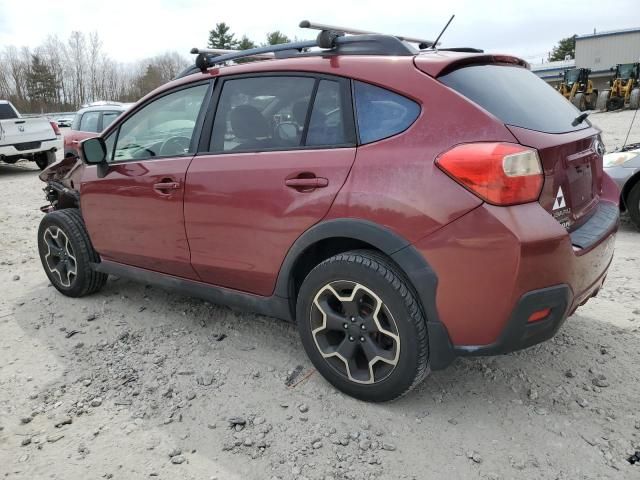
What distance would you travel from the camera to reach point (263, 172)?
2783 mm

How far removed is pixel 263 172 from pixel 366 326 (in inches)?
37.6

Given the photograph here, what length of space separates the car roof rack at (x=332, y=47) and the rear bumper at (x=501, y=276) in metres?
0.98

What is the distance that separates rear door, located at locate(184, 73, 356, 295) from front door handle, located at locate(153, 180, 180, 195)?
0.14 m

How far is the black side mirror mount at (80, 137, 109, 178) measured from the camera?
3715mm

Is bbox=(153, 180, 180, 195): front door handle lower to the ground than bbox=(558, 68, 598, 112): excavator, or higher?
lower

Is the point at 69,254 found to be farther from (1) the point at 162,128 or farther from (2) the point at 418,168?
(2) the point at 418,168

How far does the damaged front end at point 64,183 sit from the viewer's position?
4297 mm

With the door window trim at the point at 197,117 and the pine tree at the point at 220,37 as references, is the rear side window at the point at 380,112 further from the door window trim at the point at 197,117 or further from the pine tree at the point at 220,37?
the pine tree at the point at 220,37

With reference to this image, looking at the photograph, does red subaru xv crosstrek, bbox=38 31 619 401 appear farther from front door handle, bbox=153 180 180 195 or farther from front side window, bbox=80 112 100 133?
front side window, bbox=80 112 100 133

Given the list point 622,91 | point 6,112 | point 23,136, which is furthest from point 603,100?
point 6,112

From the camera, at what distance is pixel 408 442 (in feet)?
7.92

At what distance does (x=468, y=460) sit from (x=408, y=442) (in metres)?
0.27

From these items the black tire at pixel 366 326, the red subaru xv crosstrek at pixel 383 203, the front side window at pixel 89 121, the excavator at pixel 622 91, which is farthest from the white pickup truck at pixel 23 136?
the excavator at pixel 622 91

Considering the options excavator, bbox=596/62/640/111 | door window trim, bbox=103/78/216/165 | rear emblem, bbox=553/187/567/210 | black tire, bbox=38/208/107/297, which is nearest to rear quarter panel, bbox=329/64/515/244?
rear emblem, bbox=553/187/567/210
